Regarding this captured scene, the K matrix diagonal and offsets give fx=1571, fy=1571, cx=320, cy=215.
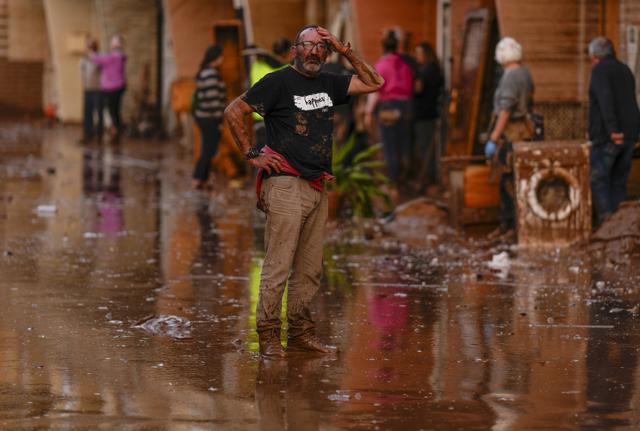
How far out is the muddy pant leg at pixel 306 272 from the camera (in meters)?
9.06


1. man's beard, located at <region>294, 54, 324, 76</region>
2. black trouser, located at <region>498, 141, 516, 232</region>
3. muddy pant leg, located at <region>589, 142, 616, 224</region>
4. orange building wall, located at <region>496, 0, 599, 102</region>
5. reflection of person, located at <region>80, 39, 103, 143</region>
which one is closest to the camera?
man's beard, located at <region>294, 54, 324, 76</region>

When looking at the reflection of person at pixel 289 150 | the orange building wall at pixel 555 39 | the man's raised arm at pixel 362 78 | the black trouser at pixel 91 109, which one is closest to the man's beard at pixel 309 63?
the reflection of person at pixel 289 150

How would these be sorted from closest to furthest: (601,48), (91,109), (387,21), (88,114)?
1. (601,48)
2. (387,21)
3. (91,109)
4. (88,114)

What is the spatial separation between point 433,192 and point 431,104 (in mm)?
1308

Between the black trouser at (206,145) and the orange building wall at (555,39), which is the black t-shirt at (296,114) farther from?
the black trouser at (206,145)

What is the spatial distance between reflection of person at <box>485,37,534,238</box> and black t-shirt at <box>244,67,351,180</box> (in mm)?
5582

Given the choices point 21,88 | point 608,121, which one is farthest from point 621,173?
point 21,88

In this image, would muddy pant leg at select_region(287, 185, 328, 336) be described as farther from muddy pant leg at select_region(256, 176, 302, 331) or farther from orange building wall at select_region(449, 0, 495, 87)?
orange building wall at select_region(449, 0, 495, 87)

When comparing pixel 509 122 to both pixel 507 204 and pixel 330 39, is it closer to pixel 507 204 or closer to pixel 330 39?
pixel 507 204

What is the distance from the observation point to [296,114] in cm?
888

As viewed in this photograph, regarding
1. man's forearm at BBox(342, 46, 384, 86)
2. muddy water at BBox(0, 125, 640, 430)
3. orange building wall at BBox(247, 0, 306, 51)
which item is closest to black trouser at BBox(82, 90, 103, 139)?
orange building wall at BBox(247, 0, 306, 51)

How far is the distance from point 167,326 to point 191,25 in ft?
65.0

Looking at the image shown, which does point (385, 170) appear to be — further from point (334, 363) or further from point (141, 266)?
point (334, 363)

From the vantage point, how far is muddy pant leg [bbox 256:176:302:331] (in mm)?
8906
